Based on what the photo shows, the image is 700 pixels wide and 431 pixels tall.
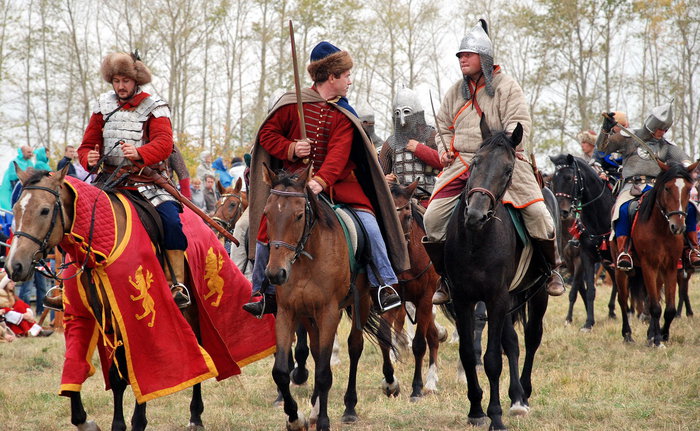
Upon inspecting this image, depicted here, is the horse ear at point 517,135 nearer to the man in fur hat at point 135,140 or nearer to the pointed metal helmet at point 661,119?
the man in fur hat at point 135,140

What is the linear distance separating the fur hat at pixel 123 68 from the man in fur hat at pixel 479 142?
8.75 ft

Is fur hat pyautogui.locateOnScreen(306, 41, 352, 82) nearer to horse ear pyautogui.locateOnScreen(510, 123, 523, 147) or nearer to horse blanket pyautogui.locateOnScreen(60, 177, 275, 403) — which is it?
horse ear pyautogui.locateOnScreen(510, 123, 523, 147)

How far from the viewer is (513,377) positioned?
6977 millimetres

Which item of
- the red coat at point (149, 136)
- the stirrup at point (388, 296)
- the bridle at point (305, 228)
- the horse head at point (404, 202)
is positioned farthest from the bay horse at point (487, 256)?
the red coat at point (149, 136)

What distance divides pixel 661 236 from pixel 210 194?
32.8 ft

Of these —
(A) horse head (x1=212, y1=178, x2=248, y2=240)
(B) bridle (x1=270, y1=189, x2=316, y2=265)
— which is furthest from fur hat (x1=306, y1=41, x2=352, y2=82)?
(A) horse head (x1=212, y1=178, x2=248, y2=240)

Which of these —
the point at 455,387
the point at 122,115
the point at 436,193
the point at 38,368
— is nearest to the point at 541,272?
the point at 436,193

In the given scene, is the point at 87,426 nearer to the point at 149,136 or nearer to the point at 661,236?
the point at 149,136

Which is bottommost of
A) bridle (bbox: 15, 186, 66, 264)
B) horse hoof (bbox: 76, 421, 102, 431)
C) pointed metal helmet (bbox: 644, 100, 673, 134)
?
horse hoof (bbox: 76, 421, 102, 431)

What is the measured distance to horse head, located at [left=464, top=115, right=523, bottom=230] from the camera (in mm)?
6066

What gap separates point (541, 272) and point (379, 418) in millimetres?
1933

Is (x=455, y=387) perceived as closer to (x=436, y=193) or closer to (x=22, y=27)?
(x=436, y=193)

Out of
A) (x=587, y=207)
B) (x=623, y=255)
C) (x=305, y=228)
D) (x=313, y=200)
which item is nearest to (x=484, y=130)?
(x=313, y=200)

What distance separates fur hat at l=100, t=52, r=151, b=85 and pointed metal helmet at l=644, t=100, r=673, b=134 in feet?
26.0
